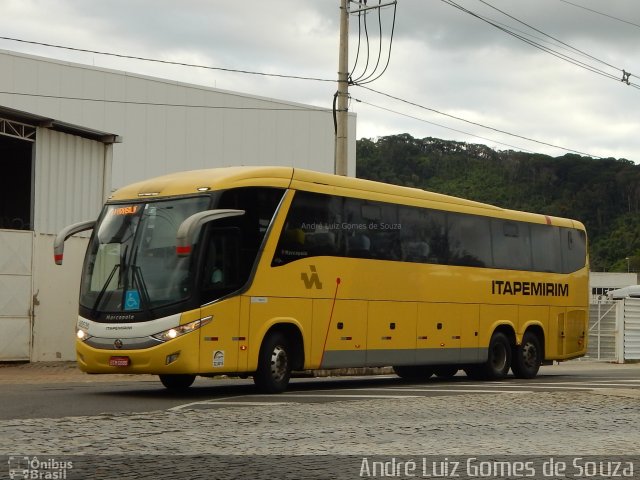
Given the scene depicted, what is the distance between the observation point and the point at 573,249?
25250mm

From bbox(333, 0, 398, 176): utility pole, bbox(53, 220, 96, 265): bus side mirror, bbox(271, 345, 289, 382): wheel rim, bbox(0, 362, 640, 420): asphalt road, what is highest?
bbox(333, 0, 398, 176): utility pole

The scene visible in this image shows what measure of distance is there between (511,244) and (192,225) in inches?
387

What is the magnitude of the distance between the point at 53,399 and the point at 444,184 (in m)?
64.5

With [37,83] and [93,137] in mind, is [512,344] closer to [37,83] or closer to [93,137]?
[93,137]

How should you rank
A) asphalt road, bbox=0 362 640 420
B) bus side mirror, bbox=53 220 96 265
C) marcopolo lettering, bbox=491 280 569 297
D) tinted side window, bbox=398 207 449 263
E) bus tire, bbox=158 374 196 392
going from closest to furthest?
asphalt road, bbox=0 362 640 420 < bus tire, bbox=158 374 196 392 < bus side mirror, bbox=53 220 96 265 < tinted side window, bbox=398 207 449 263 < marcopolo lettering, bbox=491 280 569 297

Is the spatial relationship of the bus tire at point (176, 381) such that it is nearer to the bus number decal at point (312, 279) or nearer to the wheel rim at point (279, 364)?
the wheel rim at point (279, 364)

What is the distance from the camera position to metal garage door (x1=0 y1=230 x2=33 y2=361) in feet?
84.3

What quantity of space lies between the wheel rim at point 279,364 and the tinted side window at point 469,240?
5.29m

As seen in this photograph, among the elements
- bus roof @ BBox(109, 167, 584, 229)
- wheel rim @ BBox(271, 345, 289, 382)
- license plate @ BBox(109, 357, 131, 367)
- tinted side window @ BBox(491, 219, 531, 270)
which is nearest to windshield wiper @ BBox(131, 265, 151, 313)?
license plate @ BBox(109, 357, 131, 367)

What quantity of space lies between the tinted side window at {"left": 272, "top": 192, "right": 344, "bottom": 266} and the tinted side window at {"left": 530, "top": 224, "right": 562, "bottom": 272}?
6.91 meters

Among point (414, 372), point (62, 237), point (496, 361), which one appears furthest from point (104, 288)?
point (496, 361)

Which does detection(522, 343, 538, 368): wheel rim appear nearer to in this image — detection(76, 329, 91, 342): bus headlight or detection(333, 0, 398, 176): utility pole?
detection(333, 0, 398, 176): utility pole

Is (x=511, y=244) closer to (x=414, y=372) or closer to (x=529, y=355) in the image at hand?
(x=529, y=355)

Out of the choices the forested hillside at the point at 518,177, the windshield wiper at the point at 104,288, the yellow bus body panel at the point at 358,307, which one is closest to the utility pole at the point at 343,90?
the yellow bus body panel at the point at 358,307
